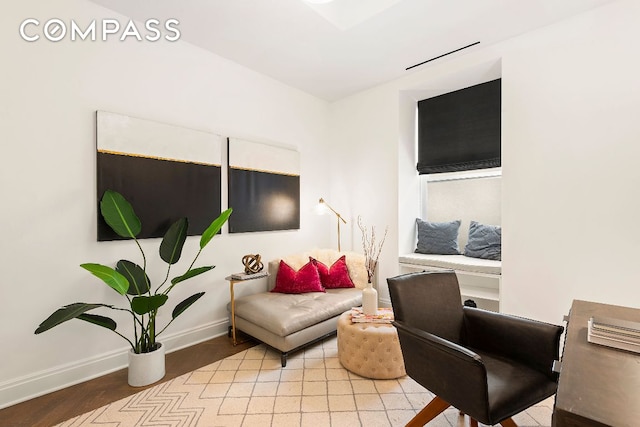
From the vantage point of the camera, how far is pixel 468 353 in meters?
1.28

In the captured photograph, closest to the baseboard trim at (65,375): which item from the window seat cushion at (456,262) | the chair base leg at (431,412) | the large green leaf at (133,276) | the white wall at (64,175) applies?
the white wall at (64,175)

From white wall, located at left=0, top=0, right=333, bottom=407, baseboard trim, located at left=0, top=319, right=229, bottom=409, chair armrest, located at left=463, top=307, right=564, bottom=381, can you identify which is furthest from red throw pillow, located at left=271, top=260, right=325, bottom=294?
chair armrest, located at left=463, top=307, right=564, bottom=381

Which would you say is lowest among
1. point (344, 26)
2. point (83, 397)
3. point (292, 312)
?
point (83, 397)

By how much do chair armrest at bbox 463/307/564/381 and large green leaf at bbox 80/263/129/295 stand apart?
226cm

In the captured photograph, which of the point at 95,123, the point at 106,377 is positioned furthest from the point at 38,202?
the point at 106,377

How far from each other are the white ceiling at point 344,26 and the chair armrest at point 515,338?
2.39 meters

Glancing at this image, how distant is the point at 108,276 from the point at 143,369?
2.66 feet

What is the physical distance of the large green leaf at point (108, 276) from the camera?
1856mm

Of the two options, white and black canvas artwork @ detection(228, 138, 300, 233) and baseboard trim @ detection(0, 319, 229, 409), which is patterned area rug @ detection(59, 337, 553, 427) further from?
white and black canvas artwork @ detection(228, 138, 300, 233)

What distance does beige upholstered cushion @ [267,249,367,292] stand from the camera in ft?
10.9

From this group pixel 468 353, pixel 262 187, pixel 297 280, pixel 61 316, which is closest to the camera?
pixel 468 353

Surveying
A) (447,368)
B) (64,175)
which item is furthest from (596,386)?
(64,175)

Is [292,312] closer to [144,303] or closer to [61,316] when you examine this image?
[144,303]

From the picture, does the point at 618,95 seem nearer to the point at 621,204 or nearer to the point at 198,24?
the point at 621,204
